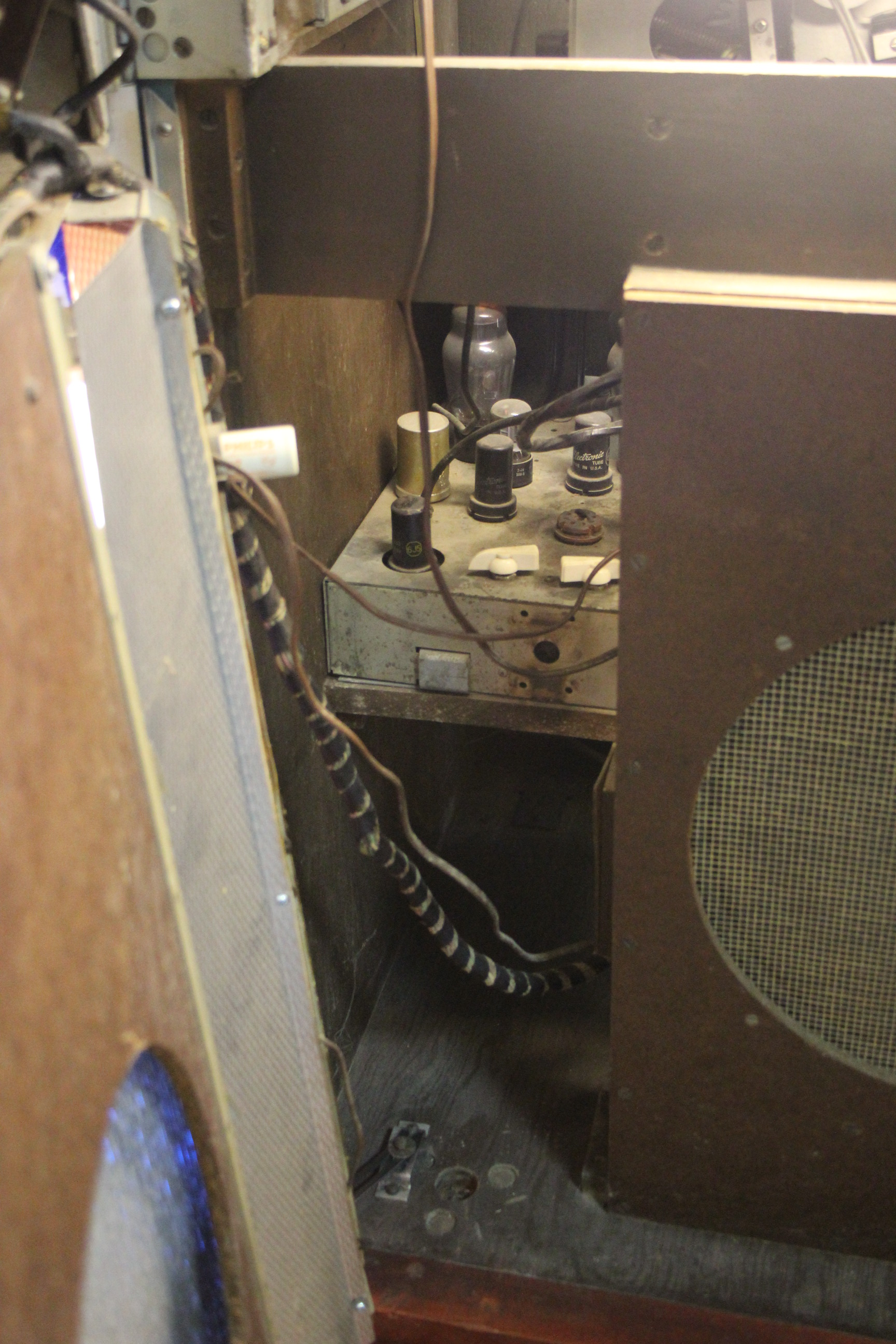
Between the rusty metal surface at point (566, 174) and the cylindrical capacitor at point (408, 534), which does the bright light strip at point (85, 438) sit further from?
the cylindrical capacitor at point (408, 534)

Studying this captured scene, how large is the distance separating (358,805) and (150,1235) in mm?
415

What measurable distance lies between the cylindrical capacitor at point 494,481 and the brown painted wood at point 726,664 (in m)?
0.44

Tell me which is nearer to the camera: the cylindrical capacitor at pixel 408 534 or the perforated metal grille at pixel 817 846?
the perforated metal grille at pixel 817 846

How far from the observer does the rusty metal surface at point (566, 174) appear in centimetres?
87

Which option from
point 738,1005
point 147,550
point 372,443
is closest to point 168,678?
point 147,550

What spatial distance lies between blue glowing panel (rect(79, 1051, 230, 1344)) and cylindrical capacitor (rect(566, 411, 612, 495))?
89 cm

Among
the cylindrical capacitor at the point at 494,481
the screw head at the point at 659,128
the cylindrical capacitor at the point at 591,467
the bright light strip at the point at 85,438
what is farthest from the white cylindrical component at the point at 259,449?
the cylindrical capacitor at the point at 591,467

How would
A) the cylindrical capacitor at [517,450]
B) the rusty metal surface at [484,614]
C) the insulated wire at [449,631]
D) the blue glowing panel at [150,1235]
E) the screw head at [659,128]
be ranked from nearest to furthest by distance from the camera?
1. the blue glowing panel at [150,1235]
2. the screw head at [659,128]
3. the insulated wire at [449,631]
4. the rusty metal surface at [484,614]
5. the cylindrical capacitor at [517,450]

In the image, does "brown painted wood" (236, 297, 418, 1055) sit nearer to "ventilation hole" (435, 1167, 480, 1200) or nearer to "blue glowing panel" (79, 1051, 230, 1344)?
"ventilation hole" (435, 1167, 480, 1200)

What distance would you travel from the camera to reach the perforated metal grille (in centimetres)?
99

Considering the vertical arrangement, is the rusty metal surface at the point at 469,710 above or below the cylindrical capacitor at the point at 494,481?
below

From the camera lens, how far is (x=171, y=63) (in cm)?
89

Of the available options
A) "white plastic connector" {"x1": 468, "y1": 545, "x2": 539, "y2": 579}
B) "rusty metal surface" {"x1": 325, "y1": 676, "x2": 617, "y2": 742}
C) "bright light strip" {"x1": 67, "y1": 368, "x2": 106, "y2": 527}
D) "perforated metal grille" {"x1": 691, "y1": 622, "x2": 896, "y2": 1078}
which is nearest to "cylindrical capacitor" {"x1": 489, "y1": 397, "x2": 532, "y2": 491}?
"white plastic connector" {"x1": 468, "y1": 545, "x2": 539, "y2": 579}

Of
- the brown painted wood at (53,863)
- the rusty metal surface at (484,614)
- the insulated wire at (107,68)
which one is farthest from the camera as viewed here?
the rusty metal surface at (484,614)
